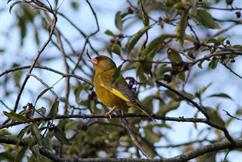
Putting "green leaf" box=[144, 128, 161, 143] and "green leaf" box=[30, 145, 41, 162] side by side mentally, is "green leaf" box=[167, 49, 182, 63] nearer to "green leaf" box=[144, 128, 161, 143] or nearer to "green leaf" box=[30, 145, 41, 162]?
"green leaf" box=[30, 145, 41, 162]

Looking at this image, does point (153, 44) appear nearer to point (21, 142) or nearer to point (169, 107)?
point (21, 142)

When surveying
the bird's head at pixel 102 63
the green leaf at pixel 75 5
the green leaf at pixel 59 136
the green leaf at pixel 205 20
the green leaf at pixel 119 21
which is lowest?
the green leaf at pixel 59 136

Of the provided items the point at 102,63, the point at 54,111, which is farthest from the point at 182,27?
the point at 102,63

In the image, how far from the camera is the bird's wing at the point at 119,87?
4727mm

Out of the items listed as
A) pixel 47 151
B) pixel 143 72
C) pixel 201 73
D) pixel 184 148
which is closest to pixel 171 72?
pixel 143 72

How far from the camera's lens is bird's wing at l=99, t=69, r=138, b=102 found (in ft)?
15.5

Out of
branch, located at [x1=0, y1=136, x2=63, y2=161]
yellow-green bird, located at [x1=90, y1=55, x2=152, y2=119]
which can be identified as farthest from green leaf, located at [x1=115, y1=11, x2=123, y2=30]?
branch, located at [x1=0, y1=136, x2=63, y2=161]

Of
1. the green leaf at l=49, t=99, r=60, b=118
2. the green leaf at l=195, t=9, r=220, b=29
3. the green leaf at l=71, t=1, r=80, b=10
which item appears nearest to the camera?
the green leaf at l=49, t=99, r=60, b=118

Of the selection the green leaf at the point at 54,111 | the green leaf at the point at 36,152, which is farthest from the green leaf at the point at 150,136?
the green leaf at the point at 36,152

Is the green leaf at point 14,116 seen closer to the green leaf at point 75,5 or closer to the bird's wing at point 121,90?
the bird's wing at point 121,90

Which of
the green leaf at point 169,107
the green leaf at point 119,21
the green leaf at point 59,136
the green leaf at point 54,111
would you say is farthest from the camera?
the green leaf at point 169,107

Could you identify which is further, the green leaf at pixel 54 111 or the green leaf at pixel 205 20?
the green leaf at pixel 205 20

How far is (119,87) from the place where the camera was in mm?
4996

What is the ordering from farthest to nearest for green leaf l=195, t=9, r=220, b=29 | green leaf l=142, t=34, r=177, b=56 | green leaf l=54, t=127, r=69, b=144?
green leaf l=195, t=9, r=220, b=29 < green leaf l=142, t=34, r=177, b=56 < green leaf l=54, t=127, r=69, b=144
